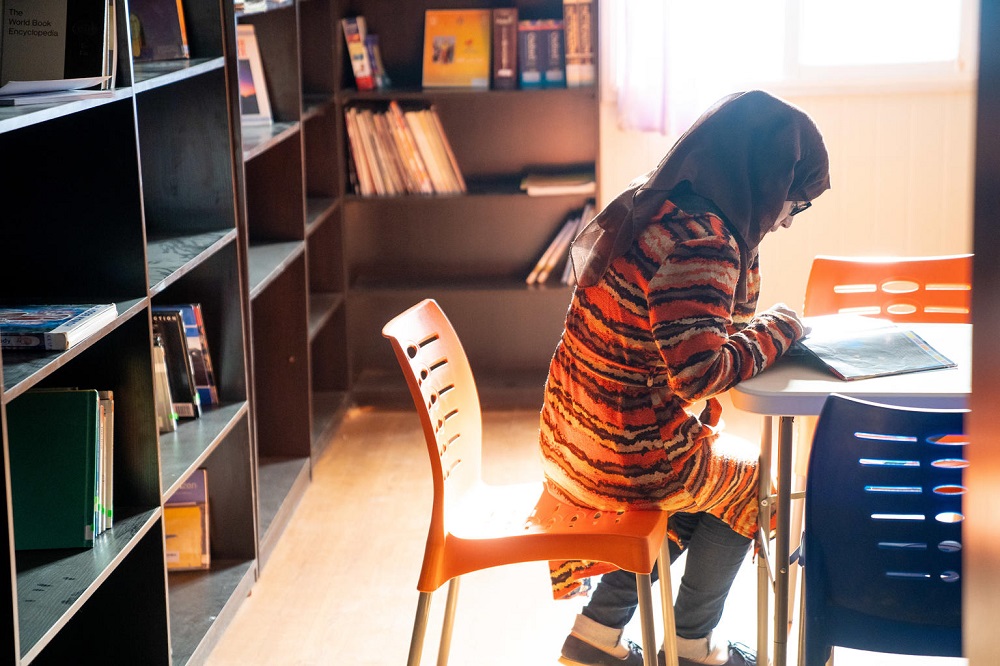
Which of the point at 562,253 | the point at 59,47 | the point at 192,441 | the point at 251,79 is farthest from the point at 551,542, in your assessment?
the point at 562,253

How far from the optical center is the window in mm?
3701

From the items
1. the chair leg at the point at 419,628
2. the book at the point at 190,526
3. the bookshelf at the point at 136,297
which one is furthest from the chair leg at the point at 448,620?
the book at the point at 190,526

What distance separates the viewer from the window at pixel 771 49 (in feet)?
12.1

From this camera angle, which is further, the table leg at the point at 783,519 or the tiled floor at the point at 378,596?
the tiled floor at the point at 378,596

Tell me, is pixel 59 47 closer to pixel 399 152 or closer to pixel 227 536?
pixel 227 536

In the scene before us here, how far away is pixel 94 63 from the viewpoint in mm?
1663

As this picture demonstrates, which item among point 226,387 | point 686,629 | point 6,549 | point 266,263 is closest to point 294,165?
point 266,263

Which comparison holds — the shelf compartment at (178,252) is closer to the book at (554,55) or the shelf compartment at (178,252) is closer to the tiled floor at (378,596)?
the tiled floor at (378,596)

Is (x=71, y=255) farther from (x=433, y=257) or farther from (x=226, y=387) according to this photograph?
(x=433, y=257)

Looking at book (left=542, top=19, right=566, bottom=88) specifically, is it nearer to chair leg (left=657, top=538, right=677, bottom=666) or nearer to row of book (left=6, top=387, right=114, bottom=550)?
chair leg (left=657, top=538, right=677, bottom=666)

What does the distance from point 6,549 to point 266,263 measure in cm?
154

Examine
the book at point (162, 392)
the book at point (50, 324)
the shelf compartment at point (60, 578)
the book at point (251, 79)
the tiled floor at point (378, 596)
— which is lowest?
the tiled floor at point (378, 596)

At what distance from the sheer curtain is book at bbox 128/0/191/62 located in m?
1.84

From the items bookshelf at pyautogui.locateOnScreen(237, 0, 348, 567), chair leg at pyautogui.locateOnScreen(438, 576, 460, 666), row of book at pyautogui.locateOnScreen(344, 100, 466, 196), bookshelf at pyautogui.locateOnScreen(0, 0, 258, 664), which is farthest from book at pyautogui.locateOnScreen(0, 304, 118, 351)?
row of book at pyautogui.locateOnScreen(344, 100, 466, 196)
